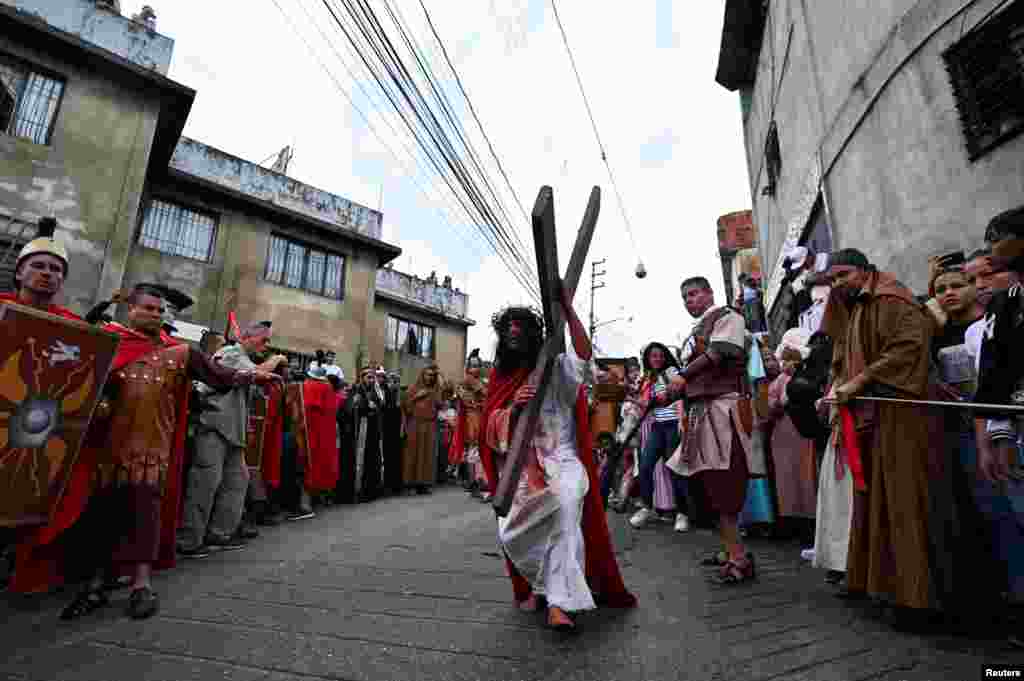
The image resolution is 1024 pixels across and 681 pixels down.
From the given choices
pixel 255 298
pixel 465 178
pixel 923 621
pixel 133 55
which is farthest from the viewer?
pixel 255 298

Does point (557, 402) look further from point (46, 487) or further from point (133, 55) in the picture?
point (133, 55)

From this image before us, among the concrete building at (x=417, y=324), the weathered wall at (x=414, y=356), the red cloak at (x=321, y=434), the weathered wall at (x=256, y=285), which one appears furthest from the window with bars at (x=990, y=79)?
the concrete building at (x=417, y=324)

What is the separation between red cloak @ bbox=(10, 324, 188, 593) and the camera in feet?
8.79

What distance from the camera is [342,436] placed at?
8133mm

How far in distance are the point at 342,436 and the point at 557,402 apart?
20.3 feet

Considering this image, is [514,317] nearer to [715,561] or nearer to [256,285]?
[715,561]

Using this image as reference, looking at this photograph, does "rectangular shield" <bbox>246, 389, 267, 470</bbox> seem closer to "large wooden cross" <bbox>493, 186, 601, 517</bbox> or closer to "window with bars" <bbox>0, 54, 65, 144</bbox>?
"large wooden cross" <bbox>493, 186, 601, 517</bbox>

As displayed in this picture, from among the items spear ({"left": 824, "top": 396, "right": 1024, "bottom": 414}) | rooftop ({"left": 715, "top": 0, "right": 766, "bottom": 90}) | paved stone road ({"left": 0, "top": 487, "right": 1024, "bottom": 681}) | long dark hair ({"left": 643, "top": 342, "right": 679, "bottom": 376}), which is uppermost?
→ rooftop ({"left": 715, "top": 0, "right": 766, "bottom": 90})

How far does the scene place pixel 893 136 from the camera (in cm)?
543

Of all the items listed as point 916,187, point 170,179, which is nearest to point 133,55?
point 170,179

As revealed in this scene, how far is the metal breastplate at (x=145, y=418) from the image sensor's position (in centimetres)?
279

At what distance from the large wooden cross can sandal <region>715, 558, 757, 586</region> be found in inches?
63.1

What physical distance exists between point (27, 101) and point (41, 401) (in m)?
10.5

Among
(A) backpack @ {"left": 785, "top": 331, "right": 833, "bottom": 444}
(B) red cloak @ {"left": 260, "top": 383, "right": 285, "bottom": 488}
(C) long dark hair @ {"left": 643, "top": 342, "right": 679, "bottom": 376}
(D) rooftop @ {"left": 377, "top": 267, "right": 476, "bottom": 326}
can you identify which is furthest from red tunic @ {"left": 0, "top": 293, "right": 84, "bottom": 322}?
(D) rooftop @ {"left": 377, "top": 267, "right": 476, "bottom": 326}
